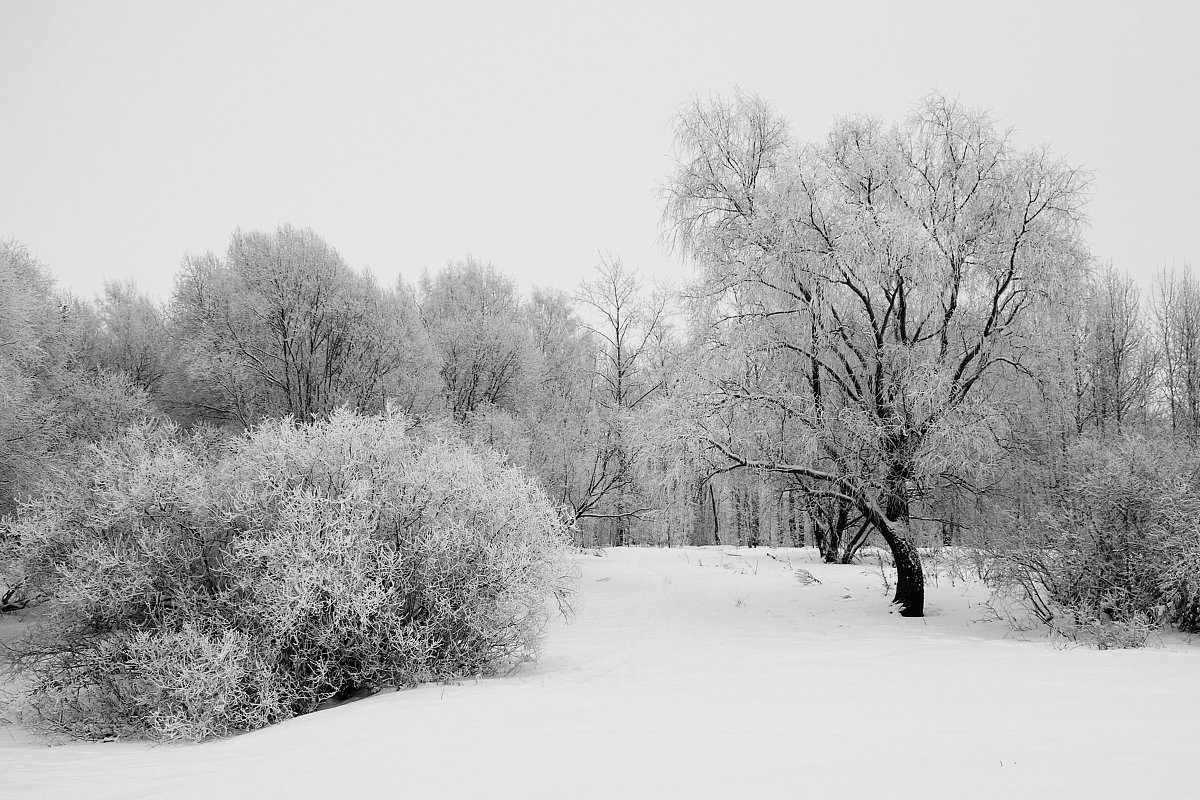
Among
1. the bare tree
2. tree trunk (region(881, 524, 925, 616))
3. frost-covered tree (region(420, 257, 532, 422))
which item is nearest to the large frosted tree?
tree trunk (region(881, 524, 925, 616))

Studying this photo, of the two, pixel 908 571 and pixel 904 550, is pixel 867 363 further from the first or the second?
pixel 908 571

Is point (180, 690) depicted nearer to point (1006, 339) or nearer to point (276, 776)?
point (276, 776)

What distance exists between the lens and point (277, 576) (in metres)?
8.54

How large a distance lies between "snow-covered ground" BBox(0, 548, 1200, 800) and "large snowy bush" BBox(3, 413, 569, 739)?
Answer: 2.23 feet

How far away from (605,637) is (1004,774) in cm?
930

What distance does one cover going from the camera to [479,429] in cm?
2039

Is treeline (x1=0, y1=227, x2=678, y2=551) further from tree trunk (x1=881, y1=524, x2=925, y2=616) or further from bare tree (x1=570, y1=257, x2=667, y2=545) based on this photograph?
tree trunk (x1=881, y1=524, x2=925, y2=616)

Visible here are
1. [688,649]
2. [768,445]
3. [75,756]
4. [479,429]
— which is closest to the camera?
[75,756]

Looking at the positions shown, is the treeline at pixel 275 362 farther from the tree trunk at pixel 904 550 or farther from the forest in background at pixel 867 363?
the tree trunk at pixel 904 550

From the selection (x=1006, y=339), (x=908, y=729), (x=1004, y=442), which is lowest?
(x=908, y=729)

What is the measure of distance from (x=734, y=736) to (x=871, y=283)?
988cm

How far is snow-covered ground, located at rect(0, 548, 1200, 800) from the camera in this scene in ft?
12.7

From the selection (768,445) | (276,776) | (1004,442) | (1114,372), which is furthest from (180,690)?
(1114,372)

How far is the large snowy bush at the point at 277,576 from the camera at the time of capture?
322 inches
